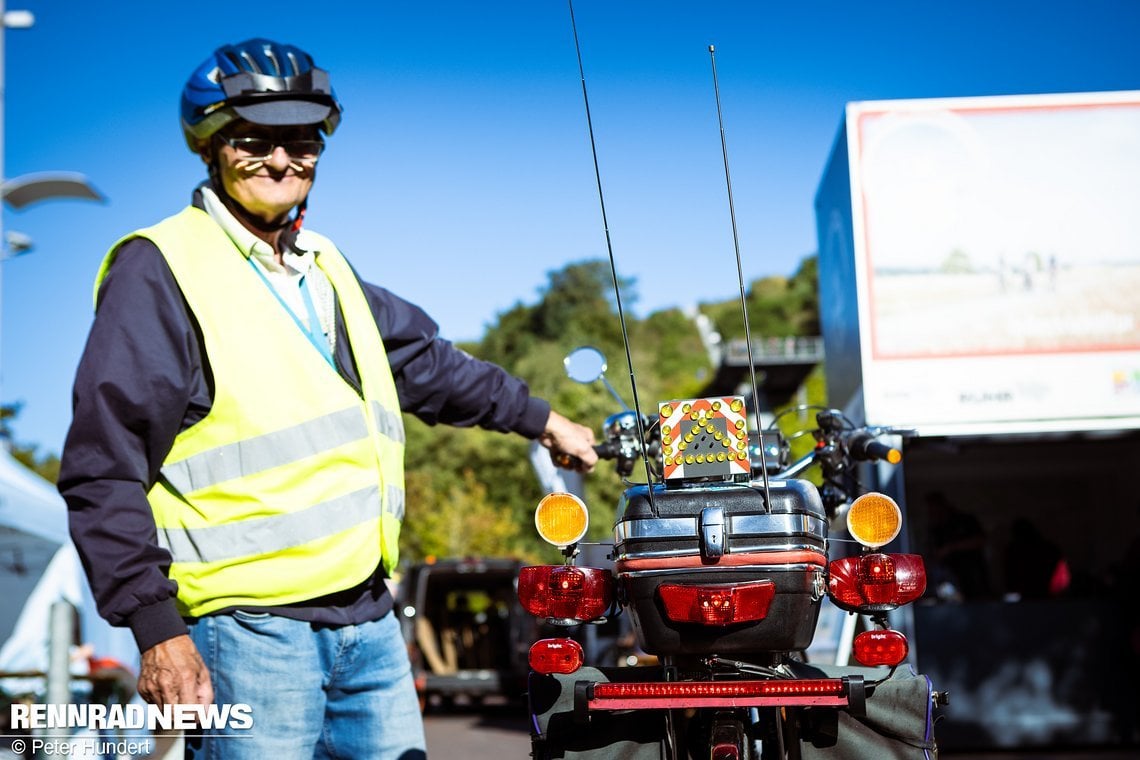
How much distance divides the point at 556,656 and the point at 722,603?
1.45 ft

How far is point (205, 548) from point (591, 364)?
5.70ft

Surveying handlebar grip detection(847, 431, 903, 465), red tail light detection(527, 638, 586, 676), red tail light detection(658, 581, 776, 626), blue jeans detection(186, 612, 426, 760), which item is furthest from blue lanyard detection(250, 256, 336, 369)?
handlebar grip detection(847, 431, 903, 465)

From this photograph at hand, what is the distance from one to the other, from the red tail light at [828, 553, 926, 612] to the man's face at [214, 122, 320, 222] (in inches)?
59.0

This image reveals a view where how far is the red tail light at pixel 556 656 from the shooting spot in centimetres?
312

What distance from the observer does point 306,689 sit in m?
2.83

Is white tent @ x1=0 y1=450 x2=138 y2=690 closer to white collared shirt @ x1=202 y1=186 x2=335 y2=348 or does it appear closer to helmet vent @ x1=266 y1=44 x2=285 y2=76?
white collared shirt @ x1=202 y1=186 x2=335 y2=348

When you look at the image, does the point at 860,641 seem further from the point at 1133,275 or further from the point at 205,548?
the point at 1133,275

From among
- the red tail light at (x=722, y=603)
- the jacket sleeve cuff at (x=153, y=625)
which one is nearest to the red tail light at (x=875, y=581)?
the red tail light at (x=722, y=603)

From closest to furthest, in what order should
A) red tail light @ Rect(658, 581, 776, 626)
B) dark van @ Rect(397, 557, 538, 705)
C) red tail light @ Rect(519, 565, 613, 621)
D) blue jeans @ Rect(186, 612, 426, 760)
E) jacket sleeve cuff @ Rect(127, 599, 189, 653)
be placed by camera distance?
jacket sleeve cuff @ Rect(127, 599, 189, 653) → blue jeans @ Rect(186, 612, 426, 760) → red tail light @ Rect(658, 581, 776, 626) → red tail light @ Rect(519, 565, 613, 621) → dark van @ Rect(397, 557, 538, 705)

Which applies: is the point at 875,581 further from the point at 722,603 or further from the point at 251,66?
the point at 251,66

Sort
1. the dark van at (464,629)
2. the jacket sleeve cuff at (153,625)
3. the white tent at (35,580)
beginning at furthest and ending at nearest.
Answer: the dark van at (464,629) < the white tent at (35,580) < the jacket sleeve cuff at (153,625)

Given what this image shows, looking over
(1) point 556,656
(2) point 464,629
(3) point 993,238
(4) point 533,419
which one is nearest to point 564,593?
(1) point 556,656

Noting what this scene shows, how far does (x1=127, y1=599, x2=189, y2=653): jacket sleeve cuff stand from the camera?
2.54 meters

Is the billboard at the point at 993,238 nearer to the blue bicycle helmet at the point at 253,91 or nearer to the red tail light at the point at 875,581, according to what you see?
the red tail light at the point at 875,581
